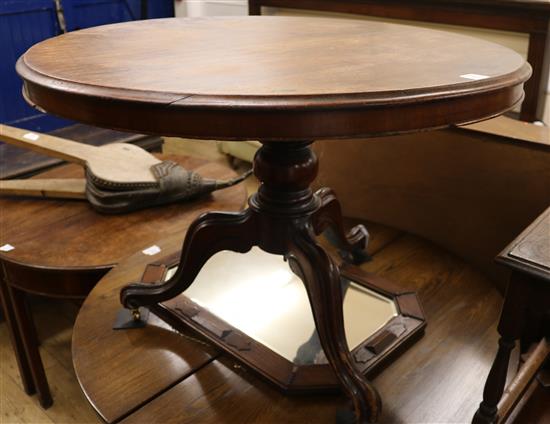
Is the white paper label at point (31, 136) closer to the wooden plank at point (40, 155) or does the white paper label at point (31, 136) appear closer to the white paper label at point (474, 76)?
the wooden plank at point (40, 155)

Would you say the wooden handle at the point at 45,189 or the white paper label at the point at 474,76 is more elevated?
the white paper label at the point at 474,76

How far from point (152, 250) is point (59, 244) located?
0.74 feet

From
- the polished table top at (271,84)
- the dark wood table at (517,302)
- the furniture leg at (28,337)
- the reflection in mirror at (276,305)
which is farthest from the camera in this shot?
the furniture leg at (28,337)

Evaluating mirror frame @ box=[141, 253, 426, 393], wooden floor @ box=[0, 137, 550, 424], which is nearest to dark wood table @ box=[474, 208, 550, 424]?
wooden floor @ box=[0, 137, 550, 424]

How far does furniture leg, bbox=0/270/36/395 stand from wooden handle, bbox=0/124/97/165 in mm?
357

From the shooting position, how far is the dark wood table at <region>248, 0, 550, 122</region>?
6.92ft

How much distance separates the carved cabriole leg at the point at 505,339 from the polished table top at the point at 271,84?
241 millimetres

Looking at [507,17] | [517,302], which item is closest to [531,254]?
[517,302]

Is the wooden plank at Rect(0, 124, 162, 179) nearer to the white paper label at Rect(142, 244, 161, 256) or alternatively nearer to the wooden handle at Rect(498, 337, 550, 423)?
the white paper label at Rect(142, 244, 161, 256)

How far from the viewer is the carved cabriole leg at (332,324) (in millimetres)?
859

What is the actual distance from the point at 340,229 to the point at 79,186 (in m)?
0.76

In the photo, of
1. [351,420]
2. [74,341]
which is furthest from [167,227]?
[351,420]

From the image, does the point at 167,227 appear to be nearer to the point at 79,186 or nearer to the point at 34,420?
the point at 79,186

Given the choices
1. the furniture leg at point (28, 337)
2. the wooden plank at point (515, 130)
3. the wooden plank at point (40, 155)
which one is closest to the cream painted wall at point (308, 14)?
the wooden plank at point (515, 130)
